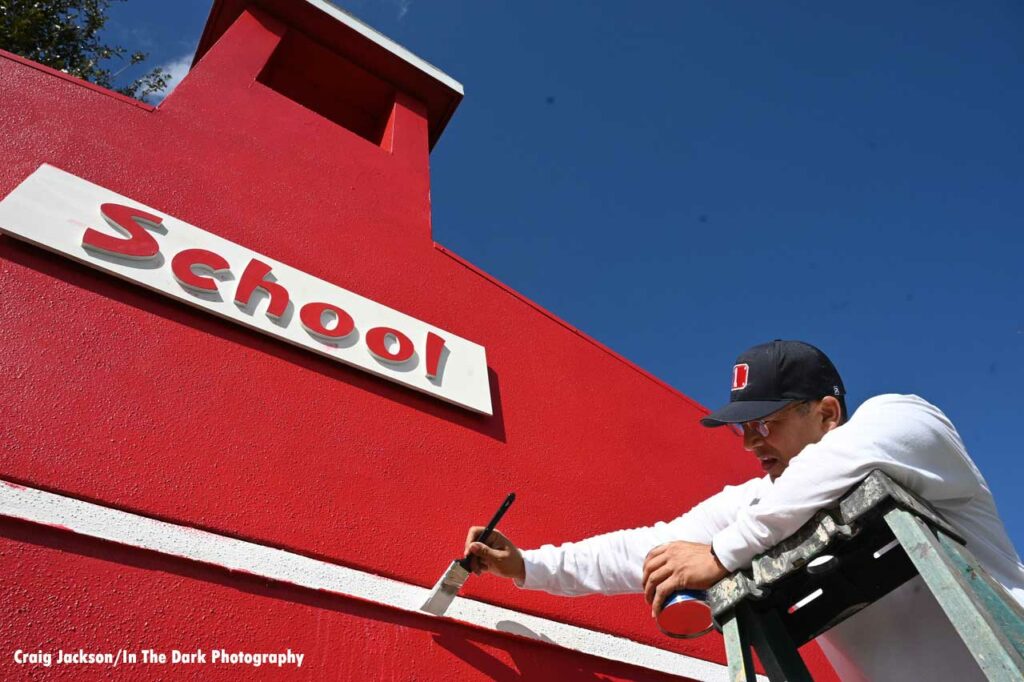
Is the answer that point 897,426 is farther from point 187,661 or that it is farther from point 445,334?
point 445,334

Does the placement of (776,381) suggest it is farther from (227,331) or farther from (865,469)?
(227,331)

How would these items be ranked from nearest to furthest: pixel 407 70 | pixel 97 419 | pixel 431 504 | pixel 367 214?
pixel 97 419
pixel 431 504
pixel 367 214
pixel 407 70

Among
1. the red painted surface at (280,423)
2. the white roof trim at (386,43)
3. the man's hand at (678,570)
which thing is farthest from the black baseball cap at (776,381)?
the white roof trim at (386,43)

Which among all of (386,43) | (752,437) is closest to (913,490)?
(752,437)

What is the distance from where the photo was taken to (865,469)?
1471 millimetres

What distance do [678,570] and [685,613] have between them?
0.11 m

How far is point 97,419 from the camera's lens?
87.9 inches

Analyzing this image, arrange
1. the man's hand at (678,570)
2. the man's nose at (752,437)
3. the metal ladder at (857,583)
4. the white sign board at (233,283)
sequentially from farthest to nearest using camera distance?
the white sign board at (233,283)
the man's nose at (752,437)
the man's hand at (678,570)
the metal ladder at (857,583)

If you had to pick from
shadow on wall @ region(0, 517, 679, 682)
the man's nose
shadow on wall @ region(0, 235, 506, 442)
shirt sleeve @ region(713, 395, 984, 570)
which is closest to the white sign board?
shadow on wall @ region(0, 235, 506, 442)

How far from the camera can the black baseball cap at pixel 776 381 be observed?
201 cm

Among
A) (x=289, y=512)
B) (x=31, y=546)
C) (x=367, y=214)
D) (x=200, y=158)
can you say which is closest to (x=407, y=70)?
(x=367, y=214)

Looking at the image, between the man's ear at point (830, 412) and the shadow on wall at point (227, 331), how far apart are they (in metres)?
1.63

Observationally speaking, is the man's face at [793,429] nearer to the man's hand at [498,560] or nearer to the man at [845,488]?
the man at [845,488]

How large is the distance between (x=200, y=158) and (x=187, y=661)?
7.87 ft
